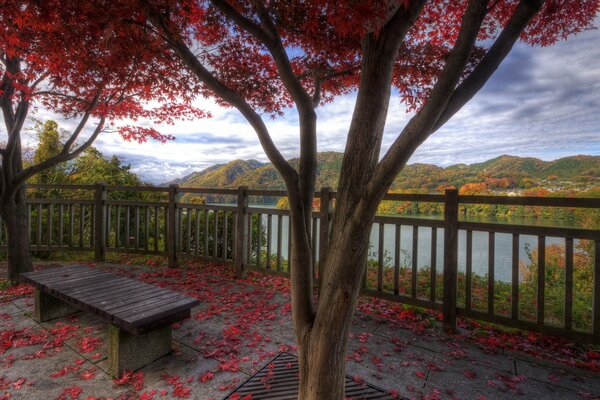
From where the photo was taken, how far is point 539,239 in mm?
2357

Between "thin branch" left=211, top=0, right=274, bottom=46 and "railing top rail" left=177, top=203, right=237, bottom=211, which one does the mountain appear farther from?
"thin branch" left=211, top=0, right=274, bottom=46

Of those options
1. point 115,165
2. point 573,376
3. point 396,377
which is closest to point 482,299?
point 573,376

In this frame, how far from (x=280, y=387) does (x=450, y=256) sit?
76.3 inches

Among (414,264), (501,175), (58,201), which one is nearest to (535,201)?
(414,264)

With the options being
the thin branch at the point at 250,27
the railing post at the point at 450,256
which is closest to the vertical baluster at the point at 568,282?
the railing post at the point at 450,256

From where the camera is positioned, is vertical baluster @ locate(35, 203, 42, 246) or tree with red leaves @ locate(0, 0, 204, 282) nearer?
tree with red leaves @ locate(0, 0, 204, 282)

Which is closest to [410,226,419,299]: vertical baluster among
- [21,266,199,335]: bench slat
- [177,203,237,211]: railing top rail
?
[21,266,199,335]: bench slat

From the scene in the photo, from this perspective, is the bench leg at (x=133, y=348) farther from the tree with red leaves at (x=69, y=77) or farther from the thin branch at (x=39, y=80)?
the thin branch at (x=39, y=80)

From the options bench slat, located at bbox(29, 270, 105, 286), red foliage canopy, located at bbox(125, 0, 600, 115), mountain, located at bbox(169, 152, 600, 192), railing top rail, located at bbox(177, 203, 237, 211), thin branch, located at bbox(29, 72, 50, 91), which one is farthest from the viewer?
mountain, located at bbox(169, 152, 600, 192)

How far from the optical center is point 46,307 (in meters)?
2.76

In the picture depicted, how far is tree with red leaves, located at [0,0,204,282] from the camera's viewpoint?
7.39 ft

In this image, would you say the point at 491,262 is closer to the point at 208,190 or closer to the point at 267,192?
the point at 267,192

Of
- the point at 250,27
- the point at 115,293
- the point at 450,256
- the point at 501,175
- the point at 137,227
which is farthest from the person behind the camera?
the point at 501,175

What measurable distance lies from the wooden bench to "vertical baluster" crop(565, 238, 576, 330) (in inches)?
120
